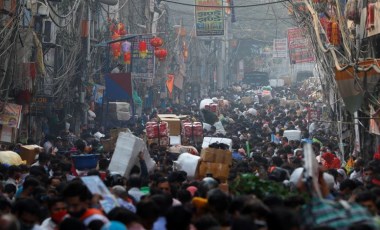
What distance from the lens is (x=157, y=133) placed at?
793 inches

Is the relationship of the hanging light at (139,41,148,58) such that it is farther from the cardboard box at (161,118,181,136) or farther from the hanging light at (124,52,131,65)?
the cardboard box at (161,118,181,136)

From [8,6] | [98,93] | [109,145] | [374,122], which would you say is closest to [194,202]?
[374,122]

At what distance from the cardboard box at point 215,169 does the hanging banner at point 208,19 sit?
28.0 metres

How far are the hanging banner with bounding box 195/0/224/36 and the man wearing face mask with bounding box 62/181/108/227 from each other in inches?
1340

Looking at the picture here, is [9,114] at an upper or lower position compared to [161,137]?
upper

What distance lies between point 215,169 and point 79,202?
20.9ft

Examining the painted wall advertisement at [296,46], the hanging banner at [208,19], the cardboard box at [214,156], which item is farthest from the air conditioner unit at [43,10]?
the painted wall advertisement at [296,46]

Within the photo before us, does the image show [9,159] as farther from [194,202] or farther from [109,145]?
[194,202]

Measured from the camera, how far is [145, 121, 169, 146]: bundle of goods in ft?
66.0

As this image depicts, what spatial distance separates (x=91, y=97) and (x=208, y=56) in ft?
128

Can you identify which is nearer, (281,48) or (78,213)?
(78,213)

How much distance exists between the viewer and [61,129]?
89.4 ft

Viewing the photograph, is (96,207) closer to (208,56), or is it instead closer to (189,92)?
(189,92)

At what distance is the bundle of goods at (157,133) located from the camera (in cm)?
2011
